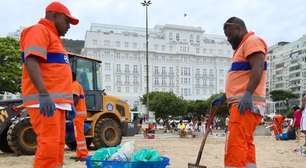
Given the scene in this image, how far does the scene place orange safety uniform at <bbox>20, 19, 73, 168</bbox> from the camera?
4.47 metres

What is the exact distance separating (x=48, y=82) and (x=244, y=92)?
6.28ft

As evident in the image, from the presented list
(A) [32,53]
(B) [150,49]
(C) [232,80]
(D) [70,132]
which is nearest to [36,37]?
(A) [32,53]

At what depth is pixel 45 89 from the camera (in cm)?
443

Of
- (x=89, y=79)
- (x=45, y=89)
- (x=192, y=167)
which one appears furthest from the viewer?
(x=89, y=79)

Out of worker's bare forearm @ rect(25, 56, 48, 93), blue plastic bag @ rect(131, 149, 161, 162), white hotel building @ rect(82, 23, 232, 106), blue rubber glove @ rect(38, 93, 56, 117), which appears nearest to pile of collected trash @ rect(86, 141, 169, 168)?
blue plastic bag @ rect(131, 149, 161, 162)

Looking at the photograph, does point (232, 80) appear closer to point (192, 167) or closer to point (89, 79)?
point (192, 167)

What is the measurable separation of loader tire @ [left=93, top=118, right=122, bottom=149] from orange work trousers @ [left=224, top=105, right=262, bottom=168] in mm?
8790

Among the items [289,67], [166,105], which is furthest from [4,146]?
[289,67]

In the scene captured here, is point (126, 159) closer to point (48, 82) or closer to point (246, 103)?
point (48, 82)

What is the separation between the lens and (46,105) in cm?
440

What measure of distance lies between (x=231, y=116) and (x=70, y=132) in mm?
8012

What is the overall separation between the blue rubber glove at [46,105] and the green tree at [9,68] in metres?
39.1

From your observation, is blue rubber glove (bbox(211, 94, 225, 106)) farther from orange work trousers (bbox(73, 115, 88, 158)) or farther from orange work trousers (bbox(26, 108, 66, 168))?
orange work trousers (bbox(73, 115, 88, 158))

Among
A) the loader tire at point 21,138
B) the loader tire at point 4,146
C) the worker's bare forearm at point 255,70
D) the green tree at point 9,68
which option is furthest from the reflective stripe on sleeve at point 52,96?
the green tree at point 9,68
